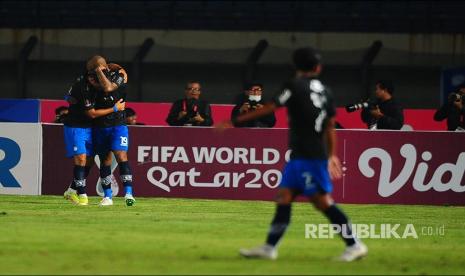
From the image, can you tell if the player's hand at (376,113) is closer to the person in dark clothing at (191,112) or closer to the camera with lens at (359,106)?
the camera with lens at (359,106)

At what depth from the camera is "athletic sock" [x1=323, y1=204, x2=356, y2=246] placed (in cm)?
1090

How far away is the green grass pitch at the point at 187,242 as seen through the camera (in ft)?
34.7

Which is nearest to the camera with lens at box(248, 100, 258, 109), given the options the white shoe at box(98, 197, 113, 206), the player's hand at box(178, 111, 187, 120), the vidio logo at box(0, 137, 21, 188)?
the player's hand at box(178, 111, 187, 120)

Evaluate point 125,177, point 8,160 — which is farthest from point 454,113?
point 8,160

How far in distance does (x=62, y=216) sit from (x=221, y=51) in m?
18.4

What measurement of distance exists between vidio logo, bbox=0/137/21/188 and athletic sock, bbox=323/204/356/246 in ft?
32.2

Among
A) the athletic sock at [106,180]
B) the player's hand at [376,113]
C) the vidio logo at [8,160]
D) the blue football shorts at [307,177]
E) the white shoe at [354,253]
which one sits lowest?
the white shoe at [354,253]

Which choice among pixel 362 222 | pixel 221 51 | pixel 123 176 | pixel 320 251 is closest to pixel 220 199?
pixel 123 176

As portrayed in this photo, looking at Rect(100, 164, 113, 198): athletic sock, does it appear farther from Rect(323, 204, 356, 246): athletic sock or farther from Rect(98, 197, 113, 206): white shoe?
Rect(323, 204, 356, 246): athletic sock

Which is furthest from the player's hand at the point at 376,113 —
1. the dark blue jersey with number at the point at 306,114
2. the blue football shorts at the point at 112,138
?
the dark blue jersey with number at the point at 306,114

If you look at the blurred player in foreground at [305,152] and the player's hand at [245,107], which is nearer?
the blurred player in foreground at [305,152]

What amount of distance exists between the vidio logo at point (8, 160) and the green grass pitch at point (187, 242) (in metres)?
1.45

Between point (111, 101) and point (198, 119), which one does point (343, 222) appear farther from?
point (198, 119)

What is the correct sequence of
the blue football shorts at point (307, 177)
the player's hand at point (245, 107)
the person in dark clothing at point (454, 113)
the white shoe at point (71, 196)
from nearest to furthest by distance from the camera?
1. the blue football shorts at point (307, 177)
2. the white shoe at point (71, 196)
3. the player's hand at point (245, 107)
4. the person in dark clothing at point (454, 113)
